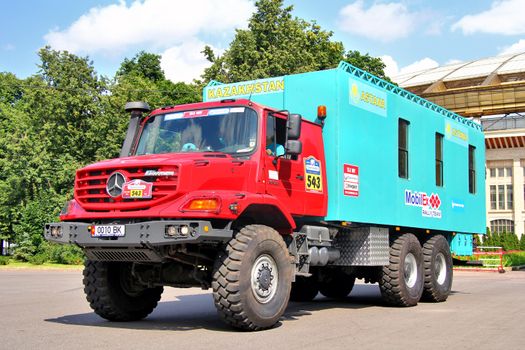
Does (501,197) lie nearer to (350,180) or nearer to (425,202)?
(425,202)

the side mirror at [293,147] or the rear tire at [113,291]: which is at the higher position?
the side mirror at [293,147]

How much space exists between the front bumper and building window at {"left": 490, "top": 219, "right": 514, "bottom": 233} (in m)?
61.8

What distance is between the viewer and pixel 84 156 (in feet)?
135

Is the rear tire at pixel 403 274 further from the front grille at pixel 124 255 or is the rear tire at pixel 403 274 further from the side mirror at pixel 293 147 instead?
the front grille at pixel 124 255

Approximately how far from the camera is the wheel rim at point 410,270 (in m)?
13.3

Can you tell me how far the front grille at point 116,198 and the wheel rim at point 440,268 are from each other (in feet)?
25.0

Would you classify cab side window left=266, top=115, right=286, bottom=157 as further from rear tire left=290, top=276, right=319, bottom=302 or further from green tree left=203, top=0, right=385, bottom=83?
green tree left=203, top=0, right=385, bottom=83

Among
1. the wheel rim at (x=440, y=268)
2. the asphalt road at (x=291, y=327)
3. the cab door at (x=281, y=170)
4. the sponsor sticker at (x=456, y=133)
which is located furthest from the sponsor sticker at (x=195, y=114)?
the sponsor sticker at (x=456, y=133)

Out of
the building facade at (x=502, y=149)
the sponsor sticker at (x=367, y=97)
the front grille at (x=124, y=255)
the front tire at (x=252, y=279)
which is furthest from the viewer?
the building facade at (x=502, y=149)

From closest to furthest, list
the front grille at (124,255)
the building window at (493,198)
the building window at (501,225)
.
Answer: the front grille at (124,255), the building window at (501,225), the building window at (493,198)

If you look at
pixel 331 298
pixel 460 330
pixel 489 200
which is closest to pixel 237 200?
pixel 460 330

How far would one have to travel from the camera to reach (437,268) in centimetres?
1458

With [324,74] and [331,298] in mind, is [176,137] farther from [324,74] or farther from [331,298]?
[331,298]

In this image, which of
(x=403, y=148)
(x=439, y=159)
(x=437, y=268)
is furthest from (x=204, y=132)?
(x=439, y=159)
